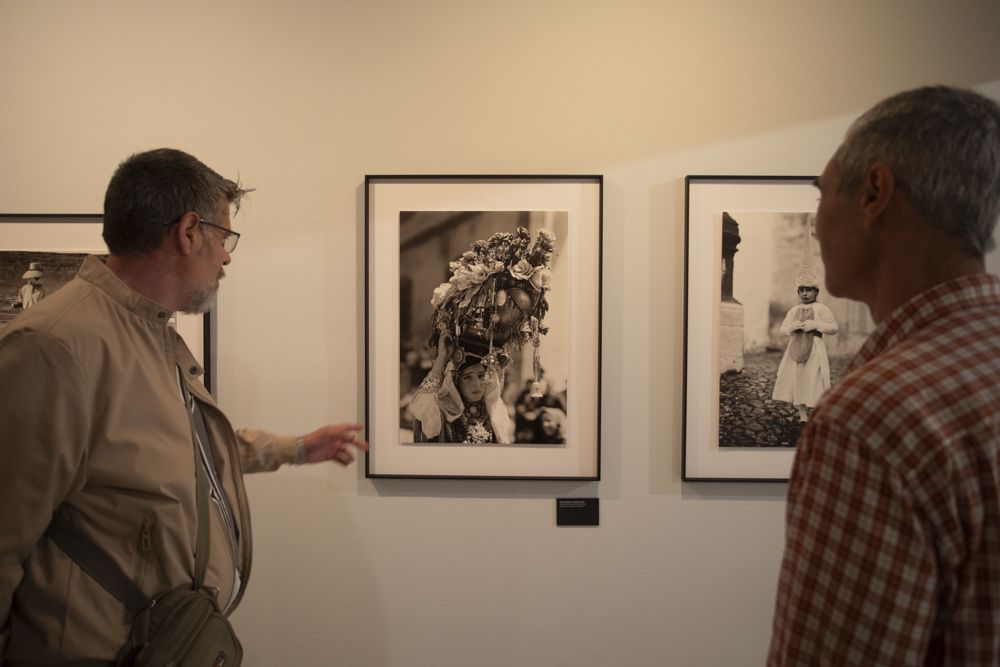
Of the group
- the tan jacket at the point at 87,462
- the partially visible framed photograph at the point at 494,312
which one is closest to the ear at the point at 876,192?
the partially visible framed photograph at the point at 494,312

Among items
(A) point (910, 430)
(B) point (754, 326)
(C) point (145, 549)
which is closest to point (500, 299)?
(B) point (754, 326)

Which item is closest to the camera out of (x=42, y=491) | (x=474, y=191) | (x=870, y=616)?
(x=870, y=616)

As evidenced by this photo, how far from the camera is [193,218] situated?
1.39 m

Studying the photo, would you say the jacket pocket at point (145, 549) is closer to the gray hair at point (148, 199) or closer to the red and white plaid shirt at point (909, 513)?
the gray hair at point (148, 199)

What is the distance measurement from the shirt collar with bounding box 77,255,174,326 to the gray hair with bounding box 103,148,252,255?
48mm

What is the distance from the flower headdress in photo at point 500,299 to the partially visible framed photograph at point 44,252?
0.83 m

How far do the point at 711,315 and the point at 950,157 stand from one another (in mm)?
1221

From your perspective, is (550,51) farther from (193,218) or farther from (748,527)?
(748,527)

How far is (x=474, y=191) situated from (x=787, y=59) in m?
1.05

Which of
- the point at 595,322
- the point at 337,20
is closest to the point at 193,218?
the point at 337,20

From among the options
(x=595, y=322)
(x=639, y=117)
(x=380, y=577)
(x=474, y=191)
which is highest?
(x=639, y=117)

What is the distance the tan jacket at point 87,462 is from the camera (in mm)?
1133

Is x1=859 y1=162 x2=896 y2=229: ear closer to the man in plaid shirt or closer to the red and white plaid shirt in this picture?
the man in plaid shirt

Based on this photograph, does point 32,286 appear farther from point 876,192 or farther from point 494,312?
point 876,192
